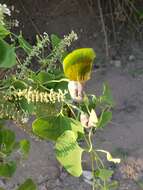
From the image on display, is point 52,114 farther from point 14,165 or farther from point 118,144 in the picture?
point 118,144

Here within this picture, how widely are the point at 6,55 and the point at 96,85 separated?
2197 mm

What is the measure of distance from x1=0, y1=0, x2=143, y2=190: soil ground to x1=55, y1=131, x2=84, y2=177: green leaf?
147 centimetres

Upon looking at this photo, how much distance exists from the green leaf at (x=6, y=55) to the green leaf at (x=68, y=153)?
0.10 m

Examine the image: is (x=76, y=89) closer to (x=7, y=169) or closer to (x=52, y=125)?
(x=52, y=125)

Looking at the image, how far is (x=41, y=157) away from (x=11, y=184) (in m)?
0.22

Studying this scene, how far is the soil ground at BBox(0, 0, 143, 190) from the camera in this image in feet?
6.77

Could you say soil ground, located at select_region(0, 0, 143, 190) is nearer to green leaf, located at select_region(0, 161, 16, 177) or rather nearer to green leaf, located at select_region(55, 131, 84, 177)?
green leaf, located at select_region(0, 161, 16, 177)

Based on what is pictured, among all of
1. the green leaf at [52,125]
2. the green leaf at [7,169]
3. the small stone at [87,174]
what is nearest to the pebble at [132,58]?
the small stone at [87,174]

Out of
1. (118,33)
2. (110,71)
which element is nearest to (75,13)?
(118,33)

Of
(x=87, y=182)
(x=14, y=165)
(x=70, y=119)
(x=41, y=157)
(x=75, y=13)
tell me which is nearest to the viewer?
(x=70, y=119)

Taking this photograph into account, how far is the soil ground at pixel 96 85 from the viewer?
206cm

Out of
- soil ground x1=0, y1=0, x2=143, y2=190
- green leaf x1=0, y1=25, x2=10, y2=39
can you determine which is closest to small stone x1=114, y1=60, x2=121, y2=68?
soil ground x1=0, y1=0, x2=143, y2=190

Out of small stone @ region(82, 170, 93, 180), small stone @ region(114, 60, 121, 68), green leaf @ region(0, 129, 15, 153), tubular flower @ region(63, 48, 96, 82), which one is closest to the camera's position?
tubular flower @ region(63, 48, 96, 82)

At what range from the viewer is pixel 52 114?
1.94ft
